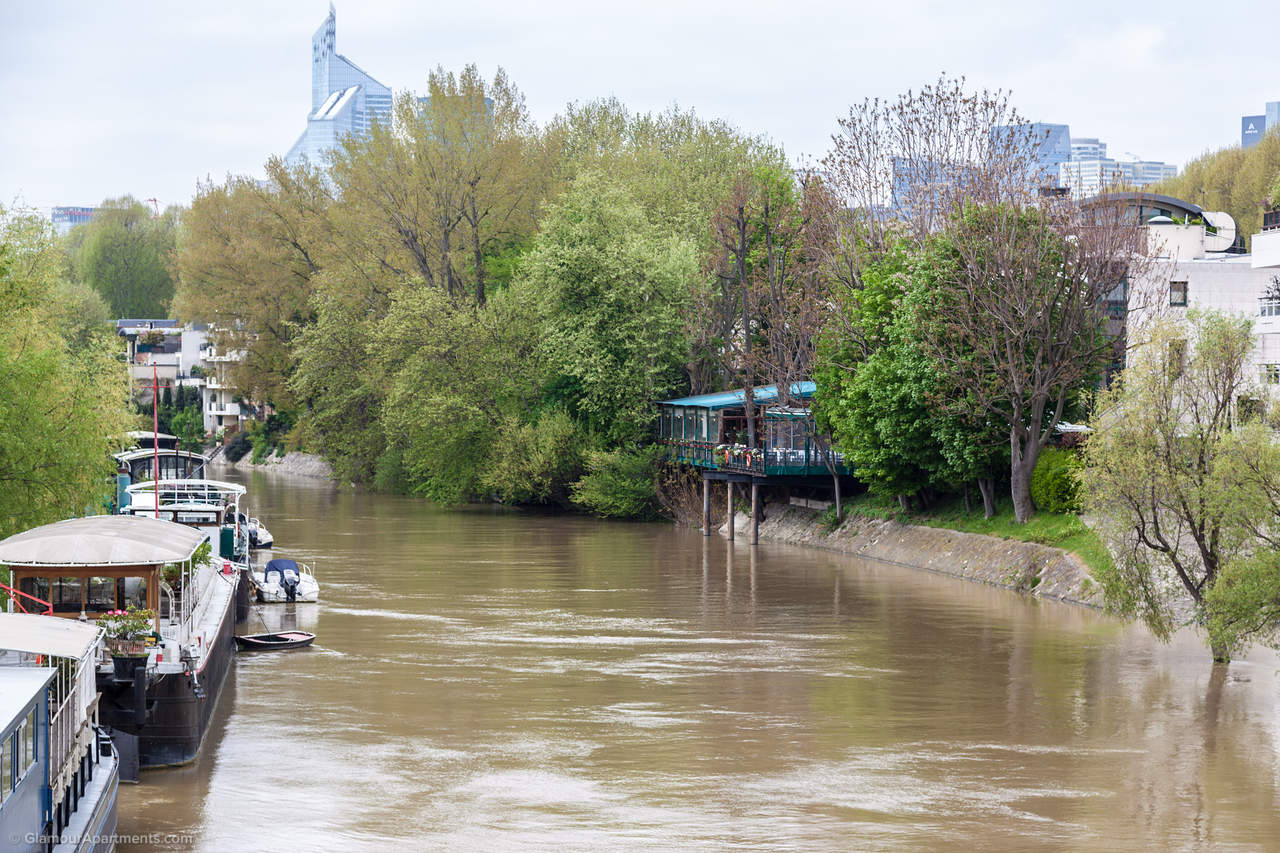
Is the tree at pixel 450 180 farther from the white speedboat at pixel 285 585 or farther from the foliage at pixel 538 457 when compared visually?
the white speedboat at pixel 285 585

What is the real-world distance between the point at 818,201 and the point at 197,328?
8755 centimetres

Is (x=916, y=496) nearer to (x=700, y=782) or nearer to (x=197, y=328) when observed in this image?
(x=700, y=782)

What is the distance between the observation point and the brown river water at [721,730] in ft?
65.2

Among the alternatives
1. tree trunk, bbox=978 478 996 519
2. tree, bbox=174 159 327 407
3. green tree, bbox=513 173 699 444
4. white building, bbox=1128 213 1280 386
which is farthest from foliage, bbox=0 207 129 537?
tree, bbox=174 159 327 407

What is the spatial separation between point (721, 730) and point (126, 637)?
31.1 ft

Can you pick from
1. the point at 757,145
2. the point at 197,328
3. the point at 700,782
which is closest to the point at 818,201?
the point at 757,145

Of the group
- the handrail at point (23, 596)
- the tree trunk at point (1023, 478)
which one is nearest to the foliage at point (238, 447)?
the tree trunk at point (1023, 478)

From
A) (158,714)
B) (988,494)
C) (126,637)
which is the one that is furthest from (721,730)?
(988,494)

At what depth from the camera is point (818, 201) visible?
59.2 metres

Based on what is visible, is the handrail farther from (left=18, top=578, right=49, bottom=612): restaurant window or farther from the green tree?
the green tree

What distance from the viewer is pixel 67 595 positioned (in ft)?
83.0

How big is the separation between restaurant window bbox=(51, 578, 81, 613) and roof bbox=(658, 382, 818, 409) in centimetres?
3346

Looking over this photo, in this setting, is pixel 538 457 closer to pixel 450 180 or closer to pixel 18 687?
pixel 450 180

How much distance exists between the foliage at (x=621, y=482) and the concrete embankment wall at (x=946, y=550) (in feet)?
17.3
